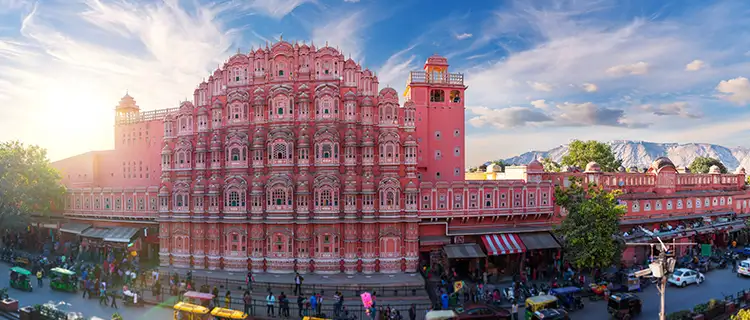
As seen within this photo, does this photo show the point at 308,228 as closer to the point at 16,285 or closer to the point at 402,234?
the point at 402,234

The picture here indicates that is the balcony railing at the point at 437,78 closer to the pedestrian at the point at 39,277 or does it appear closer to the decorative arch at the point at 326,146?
the decorative arch at the point at 326,146

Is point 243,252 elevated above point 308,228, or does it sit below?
below

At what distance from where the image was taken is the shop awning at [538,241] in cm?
3823

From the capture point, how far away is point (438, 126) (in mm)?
43312

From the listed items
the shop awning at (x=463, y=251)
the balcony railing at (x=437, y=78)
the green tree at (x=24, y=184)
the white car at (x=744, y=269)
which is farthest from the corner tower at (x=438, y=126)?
the green tree at (x=24, y=184)

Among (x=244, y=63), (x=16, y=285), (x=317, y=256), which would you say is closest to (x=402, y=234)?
(x=317, y=256)

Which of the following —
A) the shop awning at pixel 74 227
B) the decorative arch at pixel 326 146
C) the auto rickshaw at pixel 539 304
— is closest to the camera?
the auto rickshaw at pixel 539 304

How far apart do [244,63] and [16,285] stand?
2565 centimetres

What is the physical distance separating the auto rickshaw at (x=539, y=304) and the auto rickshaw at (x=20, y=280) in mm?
35938

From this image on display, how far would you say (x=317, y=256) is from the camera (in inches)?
1415

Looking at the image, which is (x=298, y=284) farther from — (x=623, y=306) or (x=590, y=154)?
(x=590, y=154)

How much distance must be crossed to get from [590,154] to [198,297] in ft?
215

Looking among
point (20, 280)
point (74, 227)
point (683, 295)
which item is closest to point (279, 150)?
point (20, 280)

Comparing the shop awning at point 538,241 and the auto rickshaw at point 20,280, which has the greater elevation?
the shop awning at point 538,241
